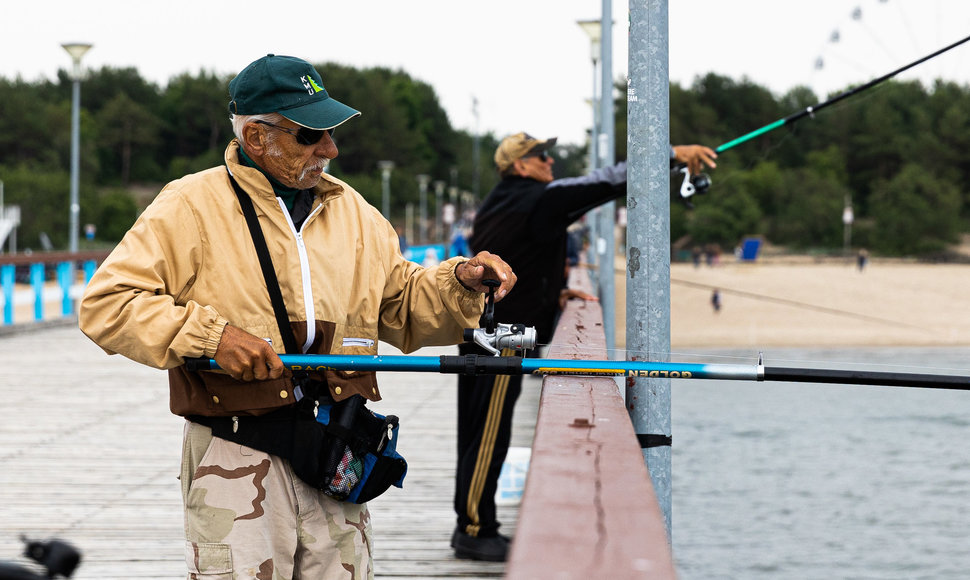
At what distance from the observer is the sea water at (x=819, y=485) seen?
1245 cm

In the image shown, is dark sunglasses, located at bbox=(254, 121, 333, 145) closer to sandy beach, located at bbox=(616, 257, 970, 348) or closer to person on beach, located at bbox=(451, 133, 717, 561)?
person on beach, located at bbox=(451, 133, 717, 561)

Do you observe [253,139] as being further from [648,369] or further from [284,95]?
[648,369]

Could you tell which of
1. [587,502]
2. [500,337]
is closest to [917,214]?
[500,337]

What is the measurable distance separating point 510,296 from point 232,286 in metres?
2.28

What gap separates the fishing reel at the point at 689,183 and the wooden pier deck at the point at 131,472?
168cm

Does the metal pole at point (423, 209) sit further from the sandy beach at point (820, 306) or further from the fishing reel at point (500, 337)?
the fishing reel at point (500, 337)

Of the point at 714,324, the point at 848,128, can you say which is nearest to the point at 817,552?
the point at 714,324

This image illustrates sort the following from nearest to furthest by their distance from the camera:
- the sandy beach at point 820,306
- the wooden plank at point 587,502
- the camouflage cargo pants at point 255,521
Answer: the wooden plank at point 587,502
the camouflage cargo pants at point 255,521
the sandy beach at point 820,306

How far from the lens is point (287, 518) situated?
2.67 meters

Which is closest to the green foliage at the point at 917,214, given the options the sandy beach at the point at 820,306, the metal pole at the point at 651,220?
the sandy beach at the point at 820,306

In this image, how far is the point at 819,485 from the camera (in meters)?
16.5

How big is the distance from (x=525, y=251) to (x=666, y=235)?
2.03m

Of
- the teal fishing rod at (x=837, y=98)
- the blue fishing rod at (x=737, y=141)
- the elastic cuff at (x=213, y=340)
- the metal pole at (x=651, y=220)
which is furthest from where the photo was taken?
the blue fishing rod at (x=737, y=141)

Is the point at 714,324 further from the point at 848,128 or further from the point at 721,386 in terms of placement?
the point at 848,128
